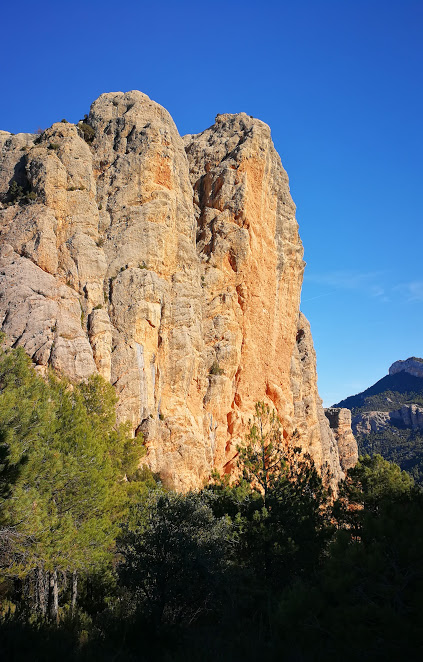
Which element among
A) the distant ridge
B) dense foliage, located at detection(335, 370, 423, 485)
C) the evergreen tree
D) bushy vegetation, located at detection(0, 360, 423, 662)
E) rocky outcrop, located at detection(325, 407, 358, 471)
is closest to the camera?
bushy vegetation, located at detection(0, 360, 423, 662)

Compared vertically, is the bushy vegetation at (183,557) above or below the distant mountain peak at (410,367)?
below

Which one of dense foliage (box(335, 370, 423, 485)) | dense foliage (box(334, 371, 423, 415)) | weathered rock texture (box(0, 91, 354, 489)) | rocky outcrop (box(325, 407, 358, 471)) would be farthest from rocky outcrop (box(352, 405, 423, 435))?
weathered rock texture (box(0, 91, 354, 489))

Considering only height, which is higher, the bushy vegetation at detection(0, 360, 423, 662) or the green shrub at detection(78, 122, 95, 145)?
the green shrub at detection(78, 122, 95, 145)

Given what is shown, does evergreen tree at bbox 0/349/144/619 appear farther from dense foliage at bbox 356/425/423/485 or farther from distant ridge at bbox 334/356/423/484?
dense foliage at bbox 356/425/423/485

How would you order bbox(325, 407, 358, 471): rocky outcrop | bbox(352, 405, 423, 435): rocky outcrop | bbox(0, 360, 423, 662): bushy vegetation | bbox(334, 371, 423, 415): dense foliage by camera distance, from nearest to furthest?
bbox(0, 360, 423, 662): bushy vegetation
bbox(325, 407, 358, 471): rocky outcrop
bbox(352, 405, 423, 435): rocky outcrop
bbox(334, 371, 423, 415): dense foliage

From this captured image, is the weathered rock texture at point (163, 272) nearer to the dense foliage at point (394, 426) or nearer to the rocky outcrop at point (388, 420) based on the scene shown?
the dense foliage at point (394, 426)

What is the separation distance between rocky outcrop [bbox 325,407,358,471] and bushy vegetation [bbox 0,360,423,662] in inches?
2172

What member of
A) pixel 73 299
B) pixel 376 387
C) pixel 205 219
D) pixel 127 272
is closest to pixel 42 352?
pixel 73 299

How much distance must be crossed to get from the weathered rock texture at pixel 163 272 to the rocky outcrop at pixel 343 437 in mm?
25091

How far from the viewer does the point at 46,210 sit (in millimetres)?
31391

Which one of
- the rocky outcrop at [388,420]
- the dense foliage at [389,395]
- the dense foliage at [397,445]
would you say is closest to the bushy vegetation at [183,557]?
the dense foliage at [397,445]

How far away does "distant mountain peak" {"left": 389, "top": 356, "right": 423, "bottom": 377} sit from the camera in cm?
15227

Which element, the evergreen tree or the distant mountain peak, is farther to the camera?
the distant mountain peak

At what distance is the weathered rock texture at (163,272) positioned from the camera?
2842 centimetres
